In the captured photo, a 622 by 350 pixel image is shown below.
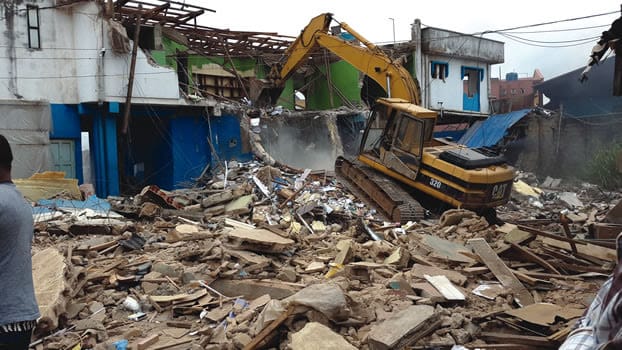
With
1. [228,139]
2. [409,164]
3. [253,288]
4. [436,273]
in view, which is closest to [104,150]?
[228,139]

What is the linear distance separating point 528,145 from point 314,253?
1683 cm

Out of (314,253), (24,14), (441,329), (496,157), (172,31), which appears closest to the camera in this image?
(441,329)

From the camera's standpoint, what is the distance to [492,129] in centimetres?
2178

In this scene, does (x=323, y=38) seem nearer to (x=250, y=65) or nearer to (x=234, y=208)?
(x=234, y=208)

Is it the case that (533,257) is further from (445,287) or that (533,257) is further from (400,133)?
(400,133)

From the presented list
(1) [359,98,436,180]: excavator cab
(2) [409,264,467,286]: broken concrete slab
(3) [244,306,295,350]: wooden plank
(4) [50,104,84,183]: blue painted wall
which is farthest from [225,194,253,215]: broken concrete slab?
(4) [50,104,84,183]: blue painted wall

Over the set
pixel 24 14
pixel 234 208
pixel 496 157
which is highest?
pixel 24 14

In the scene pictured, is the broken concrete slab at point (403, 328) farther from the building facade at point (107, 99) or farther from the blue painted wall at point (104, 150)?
the blue painted wall at point (104, 150)

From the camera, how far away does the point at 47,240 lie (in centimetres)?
849

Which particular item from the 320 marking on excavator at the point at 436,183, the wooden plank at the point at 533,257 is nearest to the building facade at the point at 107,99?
the 320 marking on excavator at the point at 436,183

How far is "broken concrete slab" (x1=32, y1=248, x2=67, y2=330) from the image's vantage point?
449 centimetres

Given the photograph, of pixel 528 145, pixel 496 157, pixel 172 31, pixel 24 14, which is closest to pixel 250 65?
pixel 172 31

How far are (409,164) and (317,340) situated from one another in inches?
304

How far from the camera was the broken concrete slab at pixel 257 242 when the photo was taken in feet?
21.9
